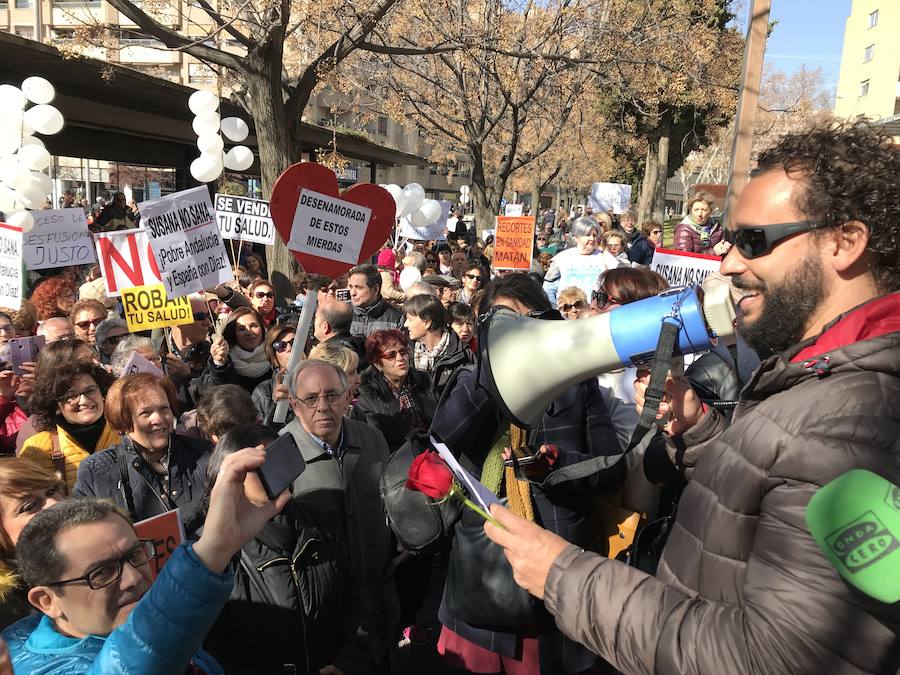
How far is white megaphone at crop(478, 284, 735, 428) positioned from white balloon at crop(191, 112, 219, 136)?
6555 mm

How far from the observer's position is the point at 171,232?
5336mm

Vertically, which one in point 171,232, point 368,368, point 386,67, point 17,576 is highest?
point 386,67

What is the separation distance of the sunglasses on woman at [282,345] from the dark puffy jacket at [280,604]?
85.0 inches

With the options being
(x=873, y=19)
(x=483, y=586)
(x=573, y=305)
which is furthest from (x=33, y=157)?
(x=873, y=19)

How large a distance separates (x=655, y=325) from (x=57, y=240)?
6.35 meters

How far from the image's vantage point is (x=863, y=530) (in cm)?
99

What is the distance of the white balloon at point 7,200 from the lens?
22.8ft

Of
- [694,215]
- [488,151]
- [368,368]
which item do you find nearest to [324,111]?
[488,151]

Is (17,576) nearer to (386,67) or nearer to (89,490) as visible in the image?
(89,490)

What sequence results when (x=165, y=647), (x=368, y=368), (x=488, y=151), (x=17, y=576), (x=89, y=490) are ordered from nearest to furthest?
(x=165, y=647) → (x=17, y=576) → (x=89, y=490) → (x=368, y=368) → (x=488, y=151)

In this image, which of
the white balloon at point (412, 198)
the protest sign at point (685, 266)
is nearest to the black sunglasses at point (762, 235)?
the protest sign at point (685, 266)

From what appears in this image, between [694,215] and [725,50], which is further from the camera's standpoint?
[725,50]

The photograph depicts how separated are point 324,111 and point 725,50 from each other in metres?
29.6

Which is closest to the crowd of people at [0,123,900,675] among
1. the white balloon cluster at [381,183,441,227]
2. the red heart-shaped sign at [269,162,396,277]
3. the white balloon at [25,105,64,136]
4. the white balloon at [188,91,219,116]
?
the red heart-shaped sign at [269,162,396,277]
